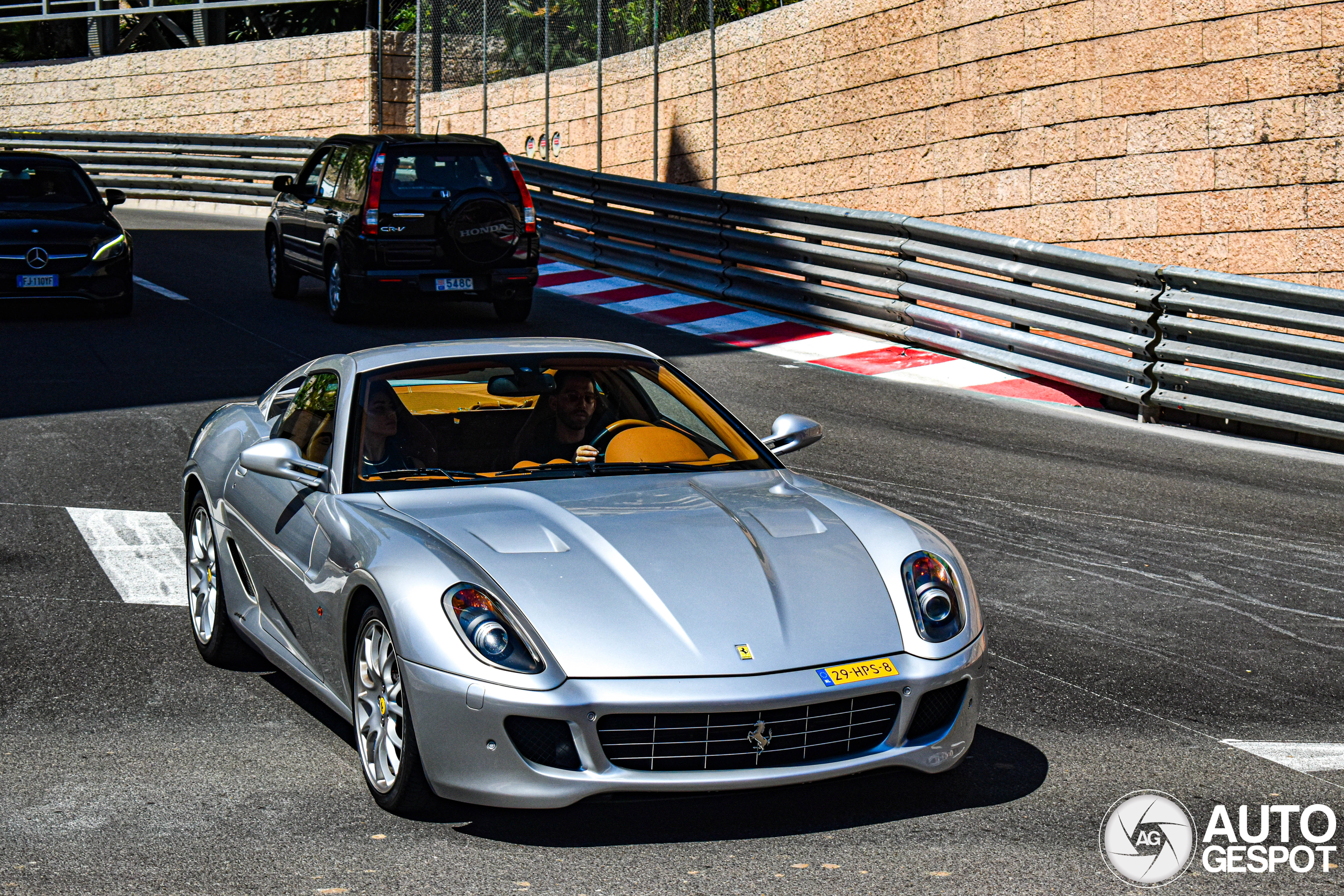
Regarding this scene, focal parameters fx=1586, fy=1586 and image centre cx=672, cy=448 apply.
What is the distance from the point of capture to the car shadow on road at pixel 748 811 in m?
4.31

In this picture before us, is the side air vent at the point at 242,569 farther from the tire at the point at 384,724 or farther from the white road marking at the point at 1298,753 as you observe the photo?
the white road marking at the point at 1298,753

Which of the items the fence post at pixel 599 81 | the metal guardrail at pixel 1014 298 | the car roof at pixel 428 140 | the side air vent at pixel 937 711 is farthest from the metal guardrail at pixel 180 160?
the side air vent at pixel 937 711

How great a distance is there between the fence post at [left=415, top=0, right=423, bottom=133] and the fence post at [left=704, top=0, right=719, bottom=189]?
744 cm

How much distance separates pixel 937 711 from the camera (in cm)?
442

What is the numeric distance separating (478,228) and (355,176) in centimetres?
144

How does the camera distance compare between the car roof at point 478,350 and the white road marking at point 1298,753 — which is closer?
the white road marking at point 1298,753

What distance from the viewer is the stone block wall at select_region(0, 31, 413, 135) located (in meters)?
30.7

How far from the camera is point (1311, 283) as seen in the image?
12.4 m

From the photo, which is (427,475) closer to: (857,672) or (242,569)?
(242,569)

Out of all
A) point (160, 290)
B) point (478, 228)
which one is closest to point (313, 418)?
point (478, 228)

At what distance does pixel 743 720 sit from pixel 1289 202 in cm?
1005

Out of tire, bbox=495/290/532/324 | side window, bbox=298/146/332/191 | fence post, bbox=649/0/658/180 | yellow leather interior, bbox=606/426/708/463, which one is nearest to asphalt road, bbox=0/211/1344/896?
yellow leather interior, bbox=606/426/708/463

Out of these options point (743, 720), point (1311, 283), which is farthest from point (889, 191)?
point (743, 720)

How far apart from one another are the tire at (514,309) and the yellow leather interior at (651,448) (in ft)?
32.0
